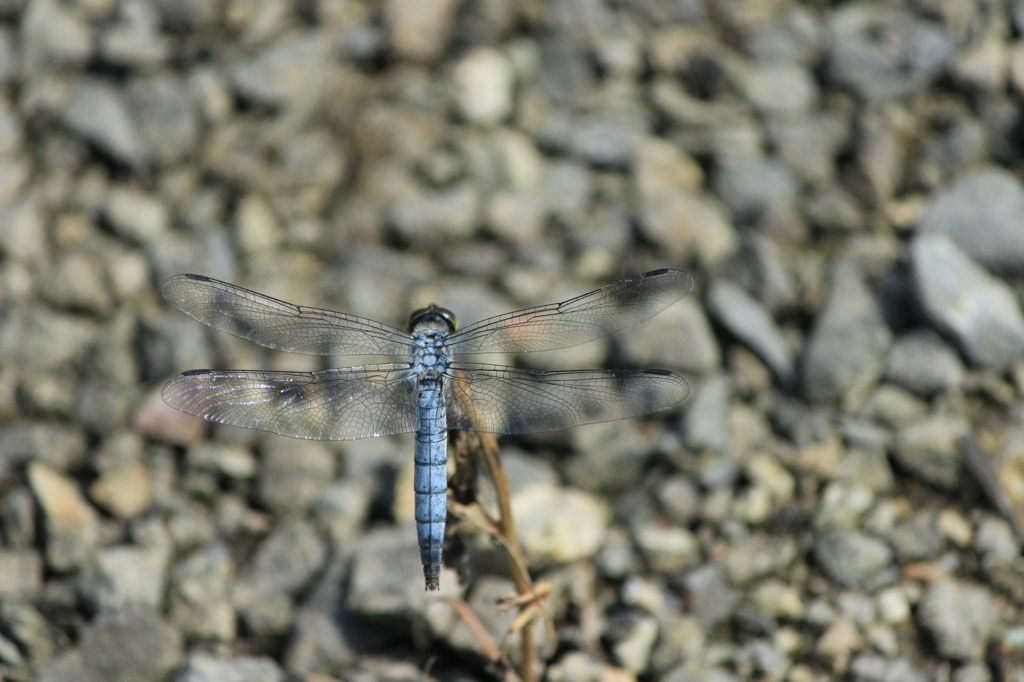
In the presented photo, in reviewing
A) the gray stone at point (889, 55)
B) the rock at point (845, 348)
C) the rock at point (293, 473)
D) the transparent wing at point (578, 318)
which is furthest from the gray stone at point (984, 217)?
the rock at point (293, 473)

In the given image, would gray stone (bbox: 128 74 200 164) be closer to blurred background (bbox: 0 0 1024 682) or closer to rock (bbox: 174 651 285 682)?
blurred background (bbox: 0 0 1024 682)

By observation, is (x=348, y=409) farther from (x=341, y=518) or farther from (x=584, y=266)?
(x=584, y=266)

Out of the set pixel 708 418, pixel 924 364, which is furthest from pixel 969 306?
pixel 708 418

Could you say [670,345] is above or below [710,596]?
above

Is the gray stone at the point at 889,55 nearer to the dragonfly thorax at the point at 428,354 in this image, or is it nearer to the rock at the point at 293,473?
the dragonfly thorax at the point at 428,354

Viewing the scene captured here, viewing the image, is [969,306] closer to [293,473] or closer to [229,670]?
[293,473]

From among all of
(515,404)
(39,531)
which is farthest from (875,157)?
(39,531)
